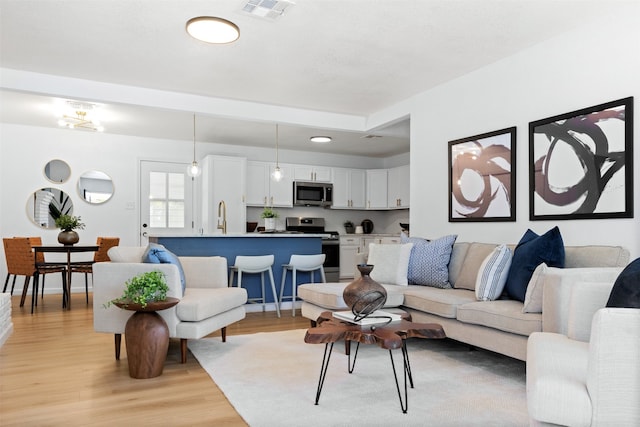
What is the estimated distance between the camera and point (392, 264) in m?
4.43

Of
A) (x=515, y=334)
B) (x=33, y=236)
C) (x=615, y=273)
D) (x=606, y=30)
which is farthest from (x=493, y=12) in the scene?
(x=33, y=236)

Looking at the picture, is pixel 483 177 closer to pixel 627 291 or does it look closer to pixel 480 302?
pixel 480 302

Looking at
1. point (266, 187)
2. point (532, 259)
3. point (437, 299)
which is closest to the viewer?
point (532, 259)

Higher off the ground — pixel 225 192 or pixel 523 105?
pixel 523 105

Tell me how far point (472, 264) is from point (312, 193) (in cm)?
486

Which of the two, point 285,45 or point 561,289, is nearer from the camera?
point 561,289

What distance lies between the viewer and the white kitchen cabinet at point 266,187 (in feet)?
26.6

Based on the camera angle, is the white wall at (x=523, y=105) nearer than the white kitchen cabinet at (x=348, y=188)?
Yes

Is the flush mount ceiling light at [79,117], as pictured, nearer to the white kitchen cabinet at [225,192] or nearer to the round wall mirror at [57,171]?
the round wall mirror at [57,171]

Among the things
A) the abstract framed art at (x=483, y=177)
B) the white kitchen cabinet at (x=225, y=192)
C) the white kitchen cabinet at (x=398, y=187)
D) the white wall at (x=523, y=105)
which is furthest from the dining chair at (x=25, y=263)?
the white kitchen cabinet at (x=398, y=187)

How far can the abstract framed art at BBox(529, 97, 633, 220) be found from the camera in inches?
130

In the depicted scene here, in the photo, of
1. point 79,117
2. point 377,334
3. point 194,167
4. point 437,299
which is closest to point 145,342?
point 377,334

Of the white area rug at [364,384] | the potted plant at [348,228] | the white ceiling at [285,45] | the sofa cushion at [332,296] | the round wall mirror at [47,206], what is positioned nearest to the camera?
the white area rug at [364,384]

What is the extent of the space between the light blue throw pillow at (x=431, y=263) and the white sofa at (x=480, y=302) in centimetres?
8
